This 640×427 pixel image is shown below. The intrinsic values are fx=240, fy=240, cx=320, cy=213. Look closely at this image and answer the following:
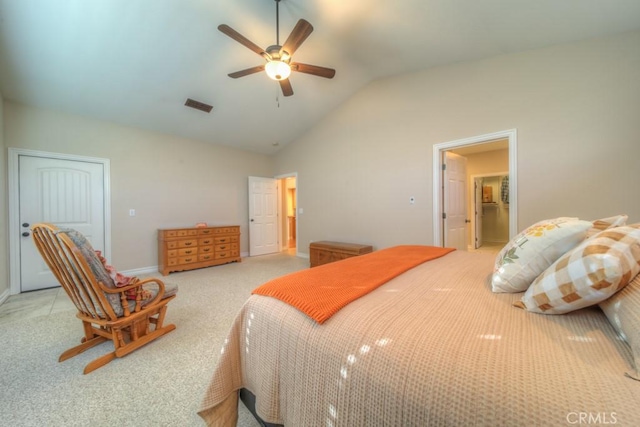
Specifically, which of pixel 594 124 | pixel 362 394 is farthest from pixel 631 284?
pixel 594 124

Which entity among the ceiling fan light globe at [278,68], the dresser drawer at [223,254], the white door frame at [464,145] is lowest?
the dresser drawer at [223,254]

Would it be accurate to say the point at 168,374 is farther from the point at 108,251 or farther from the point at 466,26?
the point at 466,26

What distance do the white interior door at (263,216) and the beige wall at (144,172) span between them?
257mm

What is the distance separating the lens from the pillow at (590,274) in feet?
2.42

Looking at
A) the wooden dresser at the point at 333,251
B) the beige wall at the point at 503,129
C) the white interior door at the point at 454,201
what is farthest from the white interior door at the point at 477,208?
the wooden dresser at the point at 333,251

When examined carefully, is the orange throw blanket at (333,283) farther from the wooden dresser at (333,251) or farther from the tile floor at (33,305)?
the tile floor at (33,305)

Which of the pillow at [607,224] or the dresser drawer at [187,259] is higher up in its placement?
the pillow at [607,224]

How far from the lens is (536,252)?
3.51 ft

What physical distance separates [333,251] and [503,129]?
2.88 metres

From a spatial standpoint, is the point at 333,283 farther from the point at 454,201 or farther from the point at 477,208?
the point at 477,208

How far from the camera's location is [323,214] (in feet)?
16.4

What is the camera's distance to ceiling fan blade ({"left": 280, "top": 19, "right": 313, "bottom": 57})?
2025mm

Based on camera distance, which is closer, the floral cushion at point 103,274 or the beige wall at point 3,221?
the floral cushion at point 103,274

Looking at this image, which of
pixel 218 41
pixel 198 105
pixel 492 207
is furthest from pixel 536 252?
pixel 492 207
